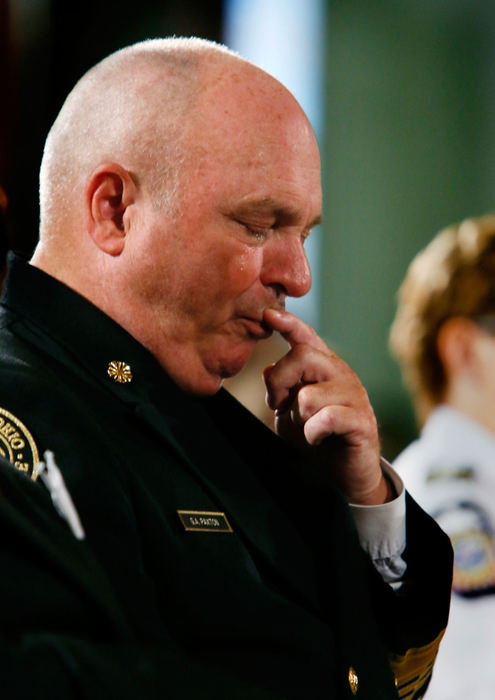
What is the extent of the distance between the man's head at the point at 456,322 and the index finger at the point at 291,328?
1170 mm

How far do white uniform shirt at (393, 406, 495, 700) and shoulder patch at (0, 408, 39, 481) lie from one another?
1408 millimetres

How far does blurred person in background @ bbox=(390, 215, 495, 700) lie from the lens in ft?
7.55

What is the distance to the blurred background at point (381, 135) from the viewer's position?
555 centimetres

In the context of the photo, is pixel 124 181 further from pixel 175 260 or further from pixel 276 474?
pixel 276 474

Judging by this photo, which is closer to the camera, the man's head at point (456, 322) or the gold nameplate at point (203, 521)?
the gold nameplate at point (203, 521)

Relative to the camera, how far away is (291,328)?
5.07 ft

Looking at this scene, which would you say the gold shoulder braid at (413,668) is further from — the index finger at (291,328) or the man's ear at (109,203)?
the man's ear at (109,203)

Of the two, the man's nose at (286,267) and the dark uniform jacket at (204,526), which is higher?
the man's nose at (286,267)

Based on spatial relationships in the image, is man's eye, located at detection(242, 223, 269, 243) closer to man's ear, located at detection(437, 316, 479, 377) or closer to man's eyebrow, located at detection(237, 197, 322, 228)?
man's eyebrow, located at detection(237, 197, 322, 228)

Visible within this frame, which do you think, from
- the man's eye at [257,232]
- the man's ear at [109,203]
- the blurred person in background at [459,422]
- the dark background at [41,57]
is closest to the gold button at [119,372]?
the man's ear at [109,203]

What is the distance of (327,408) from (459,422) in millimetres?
1187

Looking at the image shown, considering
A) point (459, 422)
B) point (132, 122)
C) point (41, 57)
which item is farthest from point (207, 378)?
point (41, 57)

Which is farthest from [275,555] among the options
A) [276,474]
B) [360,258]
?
[360,258]

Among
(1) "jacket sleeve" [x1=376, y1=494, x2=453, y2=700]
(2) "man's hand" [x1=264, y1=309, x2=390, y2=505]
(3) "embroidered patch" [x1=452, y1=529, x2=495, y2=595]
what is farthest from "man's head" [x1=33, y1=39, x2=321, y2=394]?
(3) "embroidered patch" [x1=452, y1=529, x2=495, y2=595]
